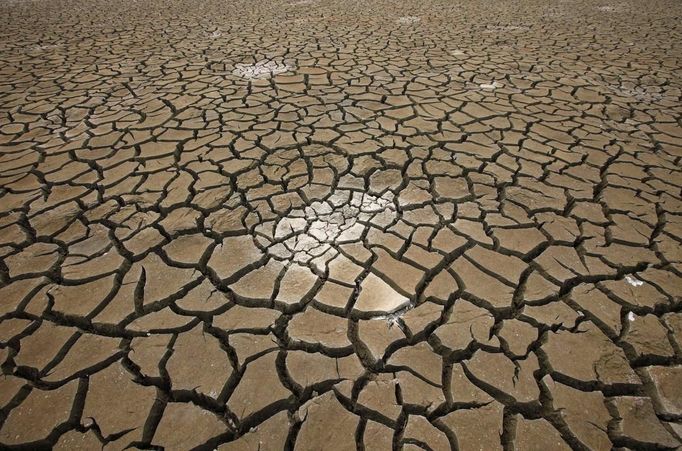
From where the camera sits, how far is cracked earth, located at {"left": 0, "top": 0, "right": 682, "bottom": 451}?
136 centimetres

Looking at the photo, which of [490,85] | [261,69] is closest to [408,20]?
[490,85]

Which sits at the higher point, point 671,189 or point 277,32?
point 277,32

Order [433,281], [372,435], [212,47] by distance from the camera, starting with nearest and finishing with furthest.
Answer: [372,435], [433,281], [212,47]

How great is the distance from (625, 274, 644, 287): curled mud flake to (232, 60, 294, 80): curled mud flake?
395 cm

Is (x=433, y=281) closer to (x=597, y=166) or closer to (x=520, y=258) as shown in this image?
(x=520, y=258)

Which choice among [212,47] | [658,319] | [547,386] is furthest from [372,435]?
[212,47]

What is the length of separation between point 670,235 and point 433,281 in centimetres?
149

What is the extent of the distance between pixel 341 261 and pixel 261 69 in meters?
3.49

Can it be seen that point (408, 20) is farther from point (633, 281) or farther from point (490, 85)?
point (633, 281)

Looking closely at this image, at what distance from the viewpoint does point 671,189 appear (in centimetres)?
250

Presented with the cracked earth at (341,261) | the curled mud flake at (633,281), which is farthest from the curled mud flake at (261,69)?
the curled mud flake at (633,281)

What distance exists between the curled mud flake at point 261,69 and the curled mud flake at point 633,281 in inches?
156

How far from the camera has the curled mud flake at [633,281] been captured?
6.02ft

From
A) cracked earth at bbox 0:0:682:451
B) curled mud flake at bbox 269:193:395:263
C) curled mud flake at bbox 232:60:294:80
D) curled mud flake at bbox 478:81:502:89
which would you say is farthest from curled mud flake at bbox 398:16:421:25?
curled mud flake at bbox 269:193:395:263
